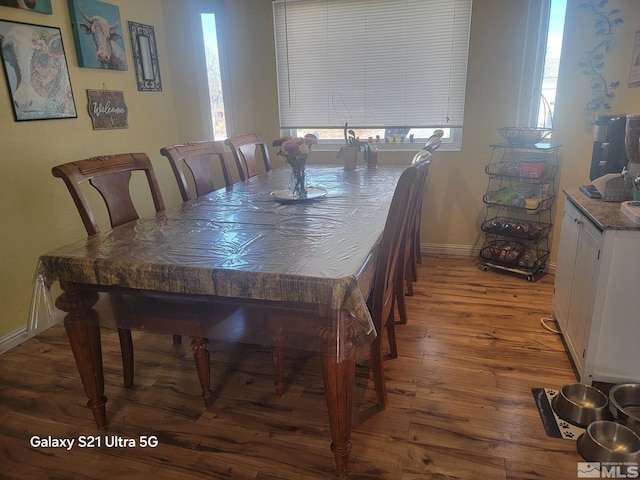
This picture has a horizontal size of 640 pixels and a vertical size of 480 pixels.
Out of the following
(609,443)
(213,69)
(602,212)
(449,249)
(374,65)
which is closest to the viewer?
(609,443)

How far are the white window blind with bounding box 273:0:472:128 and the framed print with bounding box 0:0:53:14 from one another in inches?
65.5

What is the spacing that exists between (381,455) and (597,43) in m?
2.80

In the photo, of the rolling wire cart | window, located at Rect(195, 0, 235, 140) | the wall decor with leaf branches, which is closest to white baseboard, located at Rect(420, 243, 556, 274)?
the rolling wire cart

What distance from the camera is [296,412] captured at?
1.89m

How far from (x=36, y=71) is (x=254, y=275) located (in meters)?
2.16

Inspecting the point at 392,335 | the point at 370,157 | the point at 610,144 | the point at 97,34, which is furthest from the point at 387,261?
the point at 97,34

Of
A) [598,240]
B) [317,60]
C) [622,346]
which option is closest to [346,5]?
[317,60]

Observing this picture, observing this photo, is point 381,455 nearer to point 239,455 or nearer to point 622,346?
point 239,455

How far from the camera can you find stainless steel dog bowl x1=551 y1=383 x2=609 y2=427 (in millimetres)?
1729

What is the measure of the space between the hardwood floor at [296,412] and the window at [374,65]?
5.73 ft

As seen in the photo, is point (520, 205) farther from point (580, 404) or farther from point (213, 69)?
point (213, 69)

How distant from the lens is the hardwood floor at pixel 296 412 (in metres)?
1.60

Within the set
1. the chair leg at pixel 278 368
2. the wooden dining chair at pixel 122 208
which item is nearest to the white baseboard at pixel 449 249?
the chair leg at pixel 278 368

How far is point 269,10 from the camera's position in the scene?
3535 millimetres
